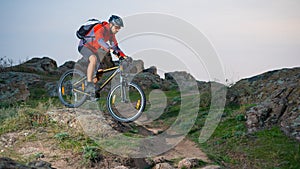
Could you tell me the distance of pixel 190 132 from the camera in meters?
12.1

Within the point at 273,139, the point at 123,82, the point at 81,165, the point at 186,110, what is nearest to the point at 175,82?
the point at 186,110

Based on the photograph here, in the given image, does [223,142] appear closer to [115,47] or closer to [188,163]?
[188,163]

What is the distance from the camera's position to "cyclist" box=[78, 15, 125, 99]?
879cm

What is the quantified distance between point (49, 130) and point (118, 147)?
73.9 inches

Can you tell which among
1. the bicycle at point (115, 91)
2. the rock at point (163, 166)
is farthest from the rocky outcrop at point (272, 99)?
the rock at point (163, 166)

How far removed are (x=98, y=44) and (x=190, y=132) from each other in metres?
4.45

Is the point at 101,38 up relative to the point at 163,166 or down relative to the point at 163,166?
up

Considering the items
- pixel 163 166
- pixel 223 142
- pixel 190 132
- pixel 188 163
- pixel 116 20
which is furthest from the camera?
pixel 190 132

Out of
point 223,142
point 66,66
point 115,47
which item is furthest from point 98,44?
point 66,66

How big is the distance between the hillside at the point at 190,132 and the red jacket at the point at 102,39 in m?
1.76

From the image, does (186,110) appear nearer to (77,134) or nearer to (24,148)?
(77,134)

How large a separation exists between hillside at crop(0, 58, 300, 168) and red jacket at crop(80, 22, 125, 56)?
5.78 feet

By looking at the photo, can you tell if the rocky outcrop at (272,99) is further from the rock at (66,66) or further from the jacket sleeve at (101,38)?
the rock at (66,66)

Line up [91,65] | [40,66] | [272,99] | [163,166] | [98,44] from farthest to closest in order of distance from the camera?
1. [40,66]
2. [272,99]
3. [91,65]
4. [98,44]
5. [163,166]
